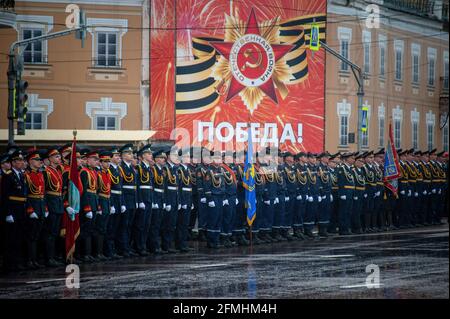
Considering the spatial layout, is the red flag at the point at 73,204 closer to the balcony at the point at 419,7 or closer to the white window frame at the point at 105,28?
the white window frame at the point at 105,28

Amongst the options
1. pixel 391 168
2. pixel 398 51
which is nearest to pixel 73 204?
pixel 391 168

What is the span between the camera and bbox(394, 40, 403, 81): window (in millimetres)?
42250

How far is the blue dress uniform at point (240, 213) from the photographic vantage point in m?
21.1

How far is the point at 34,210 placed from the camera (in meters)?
16.2

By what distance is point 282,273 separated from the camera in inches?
567

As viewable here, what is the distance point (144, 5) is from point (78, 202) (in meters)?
19.0

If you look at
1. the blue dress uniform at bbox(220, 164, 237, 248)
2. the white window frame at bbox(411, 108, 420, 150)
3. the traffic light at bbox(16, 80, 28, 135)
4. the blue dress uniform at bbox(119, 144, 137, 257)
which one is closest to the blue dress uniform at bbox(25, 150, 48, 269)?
the blue dress uniform at bbox(119, 144, 137, 257)

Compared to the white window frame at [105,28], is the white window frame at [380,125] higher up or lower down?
lower down

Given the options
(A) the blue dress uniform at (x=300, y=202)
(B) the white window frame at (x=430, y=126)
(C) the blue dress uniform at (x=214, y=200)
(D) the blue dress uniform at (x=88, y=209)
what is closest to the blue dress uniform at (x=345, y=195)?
(A) the blue dress uniform at (x=300, y=202)

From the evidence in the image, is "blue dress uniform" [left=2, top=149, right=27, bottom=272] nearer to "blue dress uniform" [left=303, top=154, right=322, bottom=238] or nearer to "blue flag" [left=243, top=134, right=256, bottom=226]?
"blue flag" [left=243, top=134, right=256, bottom=226]

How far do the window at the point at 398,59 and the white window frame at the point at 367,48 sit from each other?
1.82 metres

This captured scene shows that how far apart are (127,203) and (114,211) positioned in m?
0.53

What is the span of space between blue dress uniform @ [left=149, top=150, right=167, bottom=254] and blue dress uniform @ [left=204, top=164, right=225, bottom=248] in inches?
51.6
